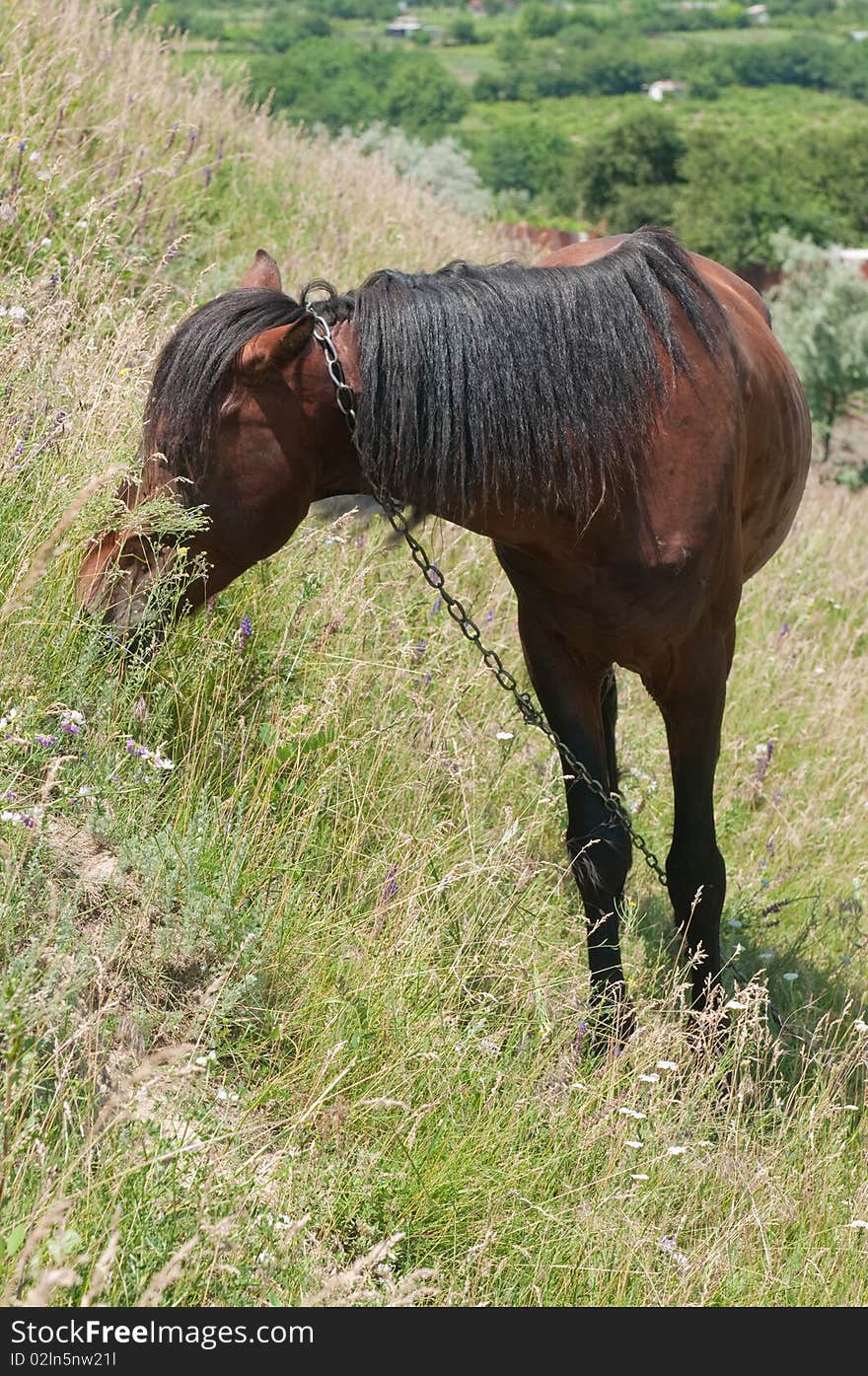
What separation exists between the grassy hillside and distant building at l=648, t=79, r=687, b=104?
8141 centimetres

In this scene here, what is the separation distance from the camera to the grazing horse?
2986mm

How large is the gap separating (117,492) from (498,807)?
190cm

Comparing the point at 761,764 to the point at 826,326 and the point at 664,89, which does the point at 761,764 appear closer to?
the point at 826,326

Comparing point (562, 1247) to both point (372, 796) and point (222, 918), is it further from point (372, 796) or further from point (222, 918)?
point (372, 796)

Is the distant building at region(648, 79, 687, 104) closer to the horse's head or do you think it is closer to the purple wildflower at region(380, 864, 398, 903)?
the purple wildflower at region(380, 864, 398, 903)

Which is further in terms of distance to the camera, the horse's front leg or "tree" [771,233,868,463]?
"tree" [771,233,868,463]

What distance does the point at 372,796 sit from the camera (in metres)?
4.07

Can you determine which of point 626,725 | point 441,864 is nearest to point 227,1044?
point 441,864

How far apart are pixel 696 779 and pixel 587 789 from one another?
0.33m

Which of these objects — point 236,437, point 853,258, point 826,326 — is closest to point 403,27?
point 853,258

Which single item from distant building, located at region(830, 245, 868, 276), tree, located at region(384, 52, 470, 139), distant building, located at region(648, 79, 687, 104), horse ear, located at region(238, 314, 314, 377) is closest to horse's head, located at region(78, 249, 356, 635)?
horse ear, located at region(238, 314, 314, 377)

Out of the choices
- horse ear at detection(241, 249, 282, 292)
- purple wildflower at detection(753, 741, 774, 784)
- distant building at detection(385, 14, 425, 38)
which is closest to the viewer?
horse ear at detection(241, 249, 282, 292)

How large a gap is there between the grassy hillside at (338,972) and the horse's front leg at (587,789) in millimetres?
164

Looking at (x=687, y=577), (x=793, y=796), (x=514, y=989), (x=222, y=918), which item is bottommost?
(x=793, y=796)
